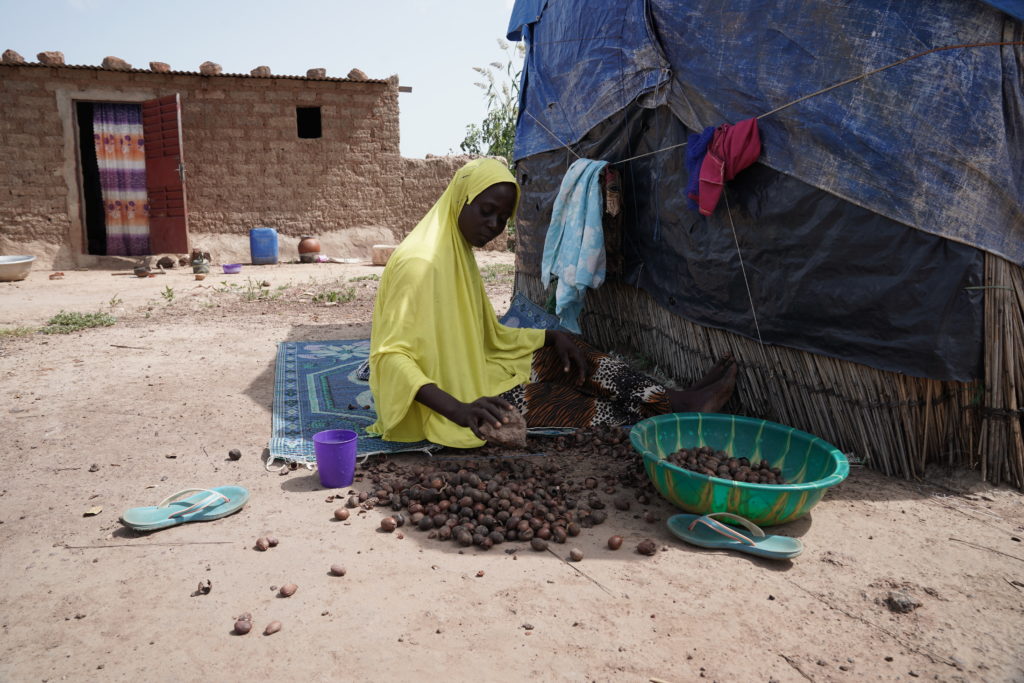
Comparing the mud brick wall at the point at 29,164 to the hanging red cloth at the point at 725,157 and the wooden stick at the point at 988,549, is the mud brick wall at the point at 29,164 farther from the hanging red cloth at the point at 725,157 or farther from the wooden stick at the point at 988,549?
the wooden stick at the point at 988,549

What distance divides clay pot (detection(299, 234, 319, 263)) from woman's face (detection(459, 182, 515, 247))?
928 cm

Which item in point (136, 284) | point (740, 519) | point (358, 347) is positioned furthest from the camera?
point (136, 284)

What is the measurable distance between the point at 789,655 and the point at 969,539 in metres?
1.04

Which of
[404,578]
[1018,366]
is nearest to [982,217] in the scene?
[1018,366]

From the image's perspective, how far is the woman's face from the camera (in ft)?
10.3

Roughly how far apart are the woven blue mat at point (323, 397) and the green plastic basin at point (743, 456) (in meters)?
0.71

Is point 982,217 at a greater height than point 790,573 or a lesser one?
greater

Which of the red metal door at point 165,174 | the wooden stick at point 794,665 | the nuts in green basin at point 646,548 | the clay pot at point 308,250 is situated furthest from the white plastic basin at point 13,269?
the wooden stick at point 794,665

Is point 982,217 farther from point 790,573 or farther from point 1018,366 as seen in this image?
point 790,573

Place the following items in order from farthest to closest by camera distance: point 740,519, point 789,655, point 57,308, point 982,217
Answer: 1. point 57,308
2. point 982,217
3. point 740,519
4. point 789,655

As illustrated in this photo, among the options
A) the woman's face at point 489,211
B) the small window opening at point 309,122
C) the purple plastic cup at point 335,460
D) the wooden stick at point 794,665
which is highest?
the small window opening at point 309,122

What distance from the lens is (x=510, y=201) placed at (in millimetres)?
3180

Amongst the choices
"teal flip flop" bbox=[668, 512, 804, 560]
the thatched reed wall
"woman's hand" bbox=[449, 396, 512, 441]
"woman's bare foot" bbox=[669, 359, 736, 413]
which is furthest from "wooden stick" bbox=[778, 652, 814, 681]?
"woman's bare foot" bbox=[669, 359, 736, 413]

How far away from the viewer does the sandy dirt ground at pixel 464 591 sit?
1726 mm
